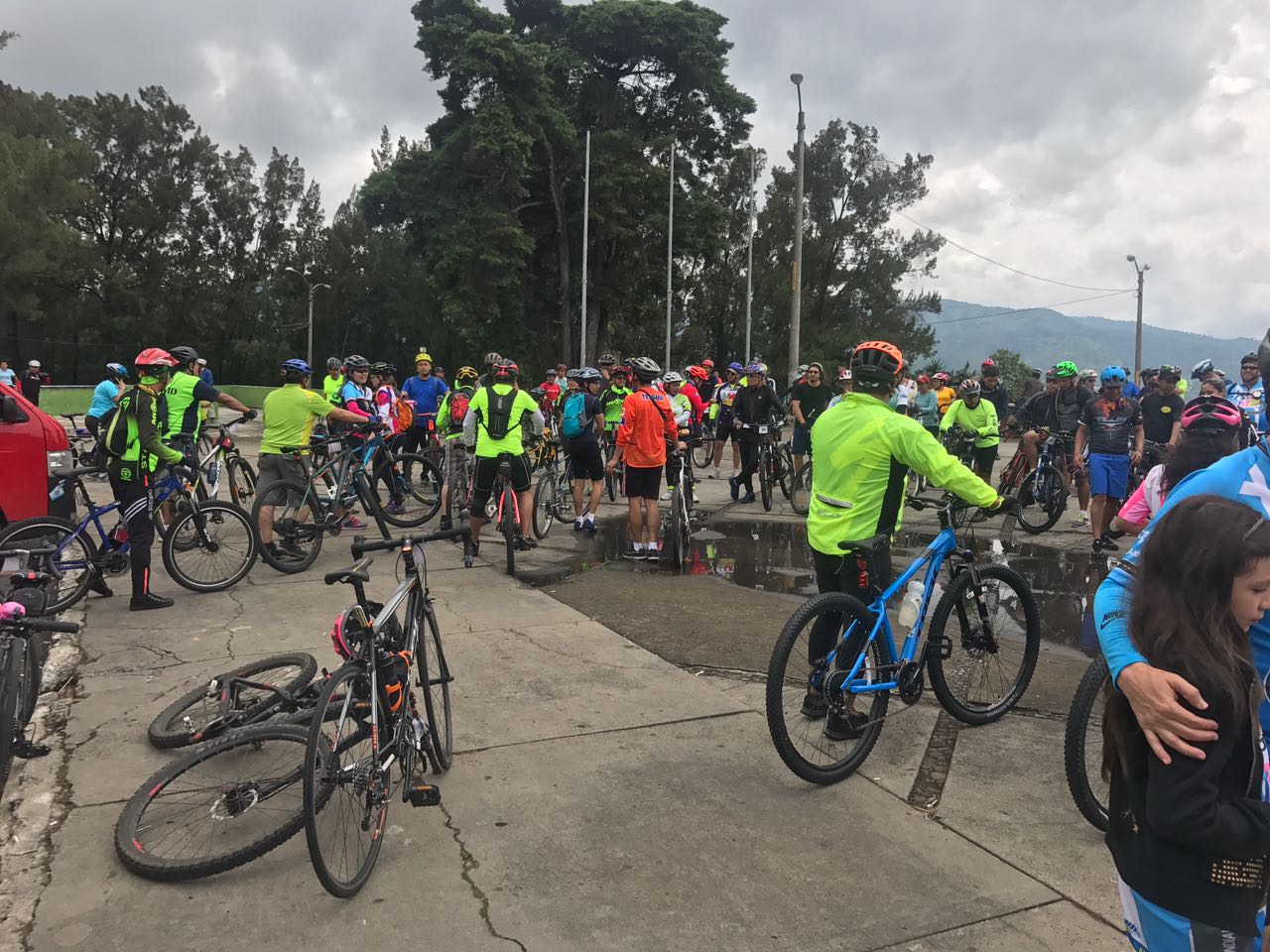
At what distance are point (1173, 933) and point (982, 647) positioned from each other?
3002mm

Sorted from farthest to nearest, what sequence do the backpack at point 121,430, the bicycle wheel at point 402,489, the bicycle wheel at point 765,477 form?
the bicycle wheel at point 765,477, the bicycle wheel at point 402,489, the backpack at point 121,430

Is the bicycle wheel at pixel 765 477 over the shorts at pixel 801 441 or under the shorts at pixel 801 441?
under

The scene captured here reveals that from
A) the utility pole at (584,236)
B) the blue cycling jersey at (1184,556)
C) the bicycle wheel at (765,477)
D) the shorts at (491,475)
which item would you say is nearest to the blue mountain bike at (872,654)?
the blue cycling jersey at (1184,556)

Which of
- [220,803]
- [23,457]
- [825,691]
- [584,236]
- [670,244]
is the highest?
[584,236]

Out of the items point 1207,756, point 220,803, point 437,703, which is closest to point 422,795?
point 220,803

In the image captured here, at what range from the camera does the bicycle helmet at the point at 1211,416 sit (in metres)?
3.65

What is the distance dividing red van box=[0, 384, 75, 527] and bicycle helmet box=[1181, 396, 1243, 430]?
26.0 ft

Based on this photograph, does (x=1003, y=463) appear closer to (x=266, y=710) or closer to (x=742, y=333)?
(x=266, y=710)

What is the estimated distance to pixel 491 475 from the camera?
8.02m

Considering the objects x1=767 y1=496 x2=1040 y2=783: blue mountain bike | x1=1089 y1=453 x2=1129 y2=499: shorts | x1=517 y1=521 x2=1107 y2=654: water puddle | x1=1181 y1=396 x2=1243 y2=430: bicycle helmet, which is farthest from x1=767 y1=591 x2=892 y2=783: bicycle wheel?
x1=1089 y1=453 x2=1129 y2=499: shorts

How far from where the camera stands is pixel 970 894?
3.02m

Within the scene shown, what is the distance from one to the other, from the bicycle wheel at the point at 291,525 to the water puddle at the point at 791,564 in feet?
6.18

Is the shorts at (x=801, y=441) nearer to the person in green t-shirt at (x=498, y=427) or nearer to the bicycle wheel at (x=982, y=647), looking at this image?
the person in green t-shirt at (x=498, y=427)

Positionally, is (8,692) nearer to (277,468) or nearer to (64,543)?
(64,543)
